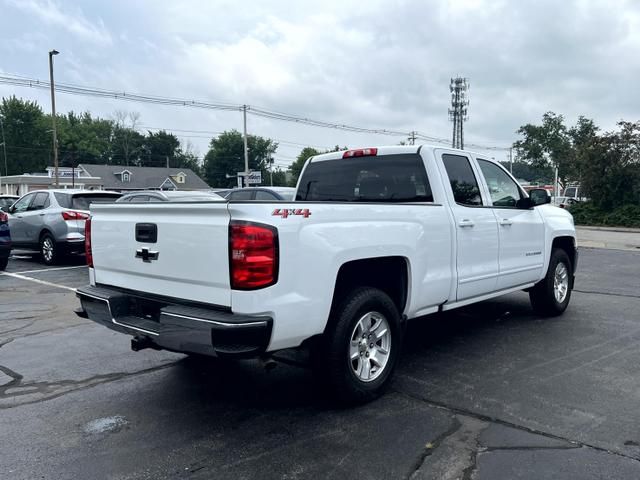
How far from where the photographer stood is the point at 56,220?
1179cm

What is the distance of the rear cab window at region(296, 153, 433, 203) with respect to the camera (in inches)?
198

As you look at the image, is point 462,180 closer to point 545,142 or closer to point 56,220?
point 56,220

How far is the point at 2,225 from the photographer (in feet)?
36.0

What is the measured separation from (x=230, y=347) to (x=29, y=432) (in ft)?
5.33

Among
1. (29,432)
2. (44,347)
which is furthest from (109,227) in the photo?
(44,347)

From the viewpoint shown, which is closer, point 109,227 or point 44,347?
point 109,227

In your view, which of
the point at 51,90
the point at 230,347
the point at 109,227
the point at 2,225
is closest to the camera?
the point at 230,347

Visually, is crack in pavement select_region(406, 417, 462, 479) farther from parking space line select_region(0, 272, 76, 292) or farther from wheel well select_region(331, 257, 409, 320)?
parking space line select_region(0, 272, 76, 292)

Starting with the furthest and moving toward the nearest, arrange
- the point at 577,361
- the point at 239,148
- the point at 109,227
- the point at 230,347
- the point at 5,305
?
the point at 239,148
the point at 5,305
the point at 577,361
the point at 109,227
the point at 230,347

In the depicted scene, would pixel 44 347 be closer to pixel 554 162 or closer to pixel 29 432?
pixel 29 432

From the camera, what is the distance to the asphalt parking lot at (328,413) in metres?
3.15

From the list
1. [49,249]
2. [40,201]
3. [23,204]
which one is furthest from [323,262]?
[23,204]

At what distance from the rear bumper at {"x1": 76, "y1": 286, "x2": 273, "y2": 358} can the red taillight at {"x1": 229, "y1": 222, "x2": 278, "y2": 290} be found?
0.22 m

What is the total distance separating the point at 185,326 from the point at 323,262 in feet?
Result: 3.19
